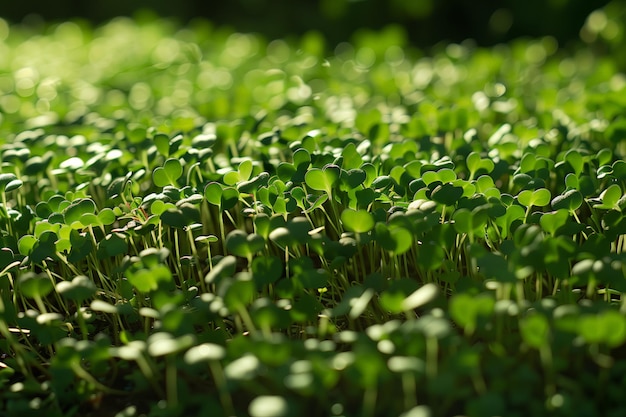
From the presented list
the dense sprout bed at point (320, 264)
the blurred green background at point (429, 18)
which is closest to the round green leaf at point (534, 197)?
the dense sprout bed at point (320, 264)

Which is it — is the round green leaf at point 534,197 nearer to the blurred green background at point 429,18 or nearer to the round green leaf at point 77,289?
the round green leaf at point 77,289

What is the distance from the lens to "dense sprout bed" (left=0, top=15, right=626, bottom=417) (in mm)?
1397

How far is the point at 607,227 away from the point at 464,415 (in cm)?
66

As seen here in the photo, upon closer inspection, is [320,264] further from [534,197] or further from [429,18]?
[429,18]

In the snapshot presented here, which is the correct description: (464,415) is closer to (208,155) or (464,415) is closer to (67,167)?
(208,155)

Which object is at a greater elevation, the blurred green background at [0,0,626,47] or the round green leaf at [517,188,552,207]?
the blurred green background at [0,0,626,47]

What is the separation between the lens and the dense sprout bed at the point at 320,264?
1.40 metres

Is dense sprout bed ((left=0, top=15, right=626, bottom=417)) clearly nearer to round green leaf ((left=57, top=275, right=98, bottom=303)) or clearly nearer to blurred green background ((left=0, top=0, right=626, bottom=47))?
round green leaf ((left=57, top=275, right=98, bottom=303))

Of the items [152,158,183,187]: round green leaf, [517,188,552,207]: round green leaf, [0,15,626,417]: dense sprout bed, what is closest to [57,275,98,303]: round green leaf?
[0,15,626,417]: dense sprout bed

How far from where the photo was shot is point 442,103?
10.8 feet

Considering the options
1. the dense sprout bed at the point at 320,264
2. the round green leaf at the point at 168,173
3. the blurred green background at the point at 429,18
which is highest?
the blurred green background at the point at 429,18

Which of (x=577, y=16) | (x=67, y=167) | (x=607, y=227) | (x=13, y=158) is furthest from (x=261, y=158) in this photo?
(x=577, y=16)

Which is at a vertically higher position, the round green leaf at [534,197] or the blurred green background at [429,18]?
the blurred green background at [429,18]

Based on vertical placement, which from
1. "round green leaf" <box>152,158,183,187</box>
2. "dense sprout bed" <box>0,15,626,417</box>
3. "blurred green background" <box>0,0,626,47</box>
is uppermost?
"blurred green background" <box>0,0,626,47</box>
